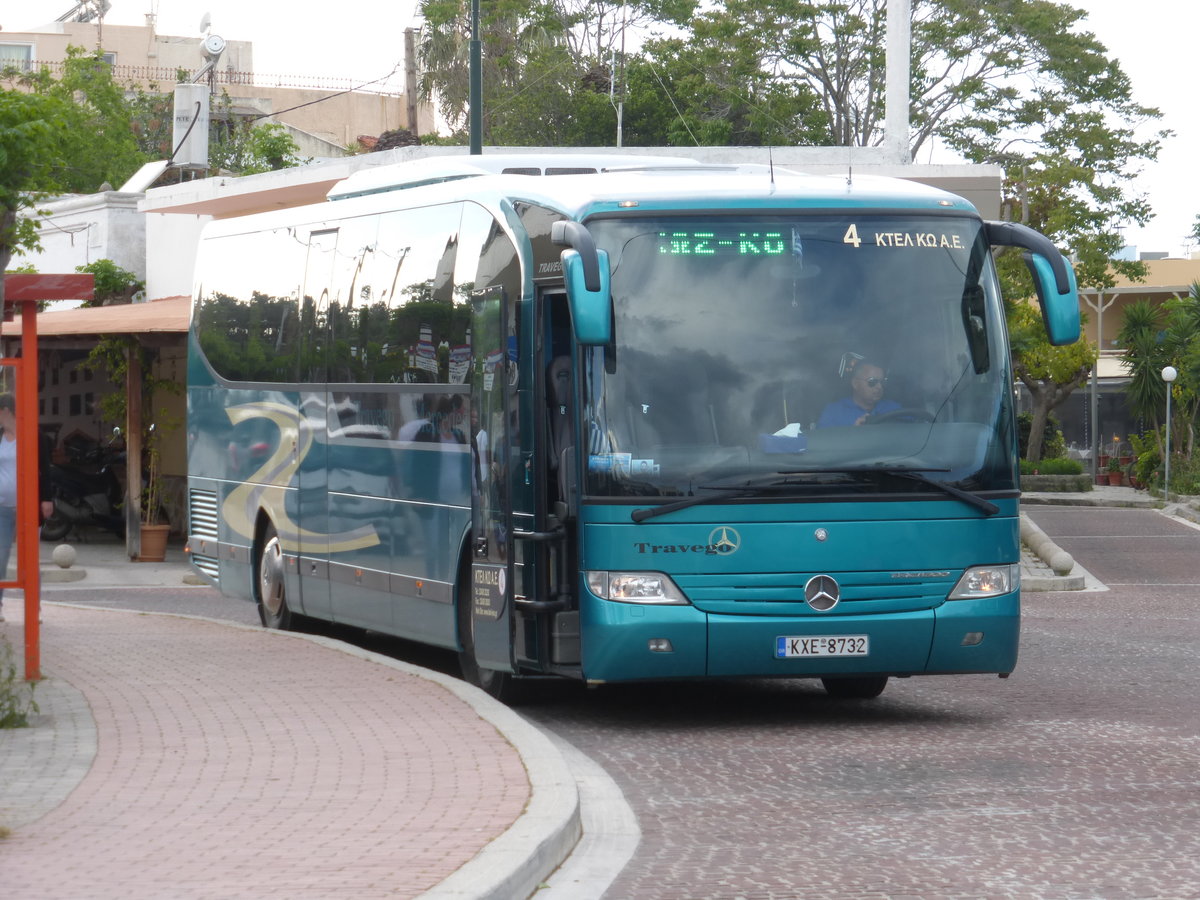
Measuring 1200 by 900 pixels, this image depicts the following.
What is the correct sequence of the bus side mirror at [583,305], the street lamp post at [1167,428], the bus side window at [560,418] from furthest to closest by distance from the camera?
the street lamp post at [1167,428] < the bus side window at [560,418] < the bus side mirror at [583,305]

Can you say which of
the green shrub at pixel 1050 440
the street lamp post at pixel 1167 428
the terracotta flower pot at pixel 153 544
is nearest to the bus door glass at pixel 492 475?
the terracotta flower pot at pixel 153 544

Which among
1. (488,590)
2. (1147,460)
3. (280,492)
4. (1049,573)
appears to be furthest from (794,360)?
(1147,460)

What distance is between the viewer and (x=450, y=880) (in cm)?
623

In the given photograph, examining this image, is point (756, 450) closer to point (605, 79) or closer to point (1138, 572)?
point (1138, 572)

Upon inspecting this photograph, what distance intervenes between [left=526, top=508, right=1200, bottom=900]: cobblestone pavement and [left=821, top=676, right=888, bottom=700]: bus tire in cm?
11

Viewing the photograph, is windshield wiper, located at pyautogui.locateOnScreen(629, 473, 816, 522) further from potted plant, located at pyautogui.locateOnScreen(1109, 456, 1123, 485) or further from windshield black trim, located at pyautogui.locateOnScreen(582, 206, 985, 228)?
potted plant, located at pyautogui.locateOnScreen(1109, 456, 1123, 485)

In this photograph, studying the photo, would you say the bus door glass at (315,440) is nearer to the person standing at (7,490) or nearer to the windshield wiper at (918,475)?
the person standing at (7,490)

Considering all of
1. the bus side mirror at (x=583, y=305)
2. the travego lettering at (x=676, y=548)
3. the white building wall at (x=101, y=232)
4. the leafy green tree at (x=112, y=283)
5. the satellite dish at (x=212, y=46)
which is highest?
the satellite dish at (x=212, y=46)

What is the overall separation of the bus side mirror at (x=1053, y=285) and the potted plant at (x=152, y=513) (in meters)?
17.5

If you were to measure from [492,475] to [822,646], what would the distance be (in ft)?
7.13

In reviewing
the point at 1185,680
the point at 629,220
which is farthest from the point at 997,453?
the point at 1185,680

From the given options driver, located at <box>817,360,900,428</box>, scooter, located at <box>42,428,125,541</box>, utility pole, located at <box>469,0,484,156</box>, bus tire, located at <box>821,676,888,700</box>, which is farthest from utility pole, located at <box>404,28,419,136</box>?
driver, located at <box>817,360,900,428</box>

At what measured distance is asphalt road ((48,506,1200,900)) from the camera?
7.03 metres

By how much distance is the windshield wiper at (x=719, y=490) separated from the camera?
1042 cm
